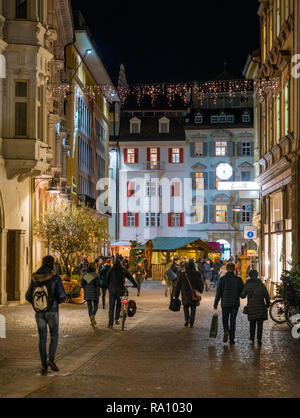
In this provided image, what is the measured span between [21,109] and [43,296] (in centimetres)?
1549

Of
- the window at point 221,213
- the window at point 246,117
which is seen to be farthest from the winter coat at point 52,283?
the window at point 246,117

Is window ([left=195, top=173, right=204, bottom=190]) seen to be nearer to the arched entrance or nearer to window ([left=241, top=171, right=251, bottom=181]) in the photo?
window ([left=241, top=171, right=251, bottom=181])

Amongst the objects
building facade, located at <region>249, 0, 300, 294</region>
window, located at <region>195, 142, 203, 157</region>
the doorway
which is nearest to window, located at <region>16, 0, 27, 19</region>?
the doorway

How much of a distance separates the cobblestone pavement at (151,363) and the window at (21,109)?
8.23m

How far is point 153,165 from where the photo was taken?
75188 mm

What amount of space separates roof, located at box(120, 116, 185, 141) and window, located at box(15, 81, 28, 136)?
49.7 m

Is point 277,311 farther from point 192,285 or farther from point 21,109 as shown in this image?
point 21,109

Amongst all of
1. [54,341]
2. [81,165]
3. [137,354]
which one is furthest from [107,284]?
[81,165]

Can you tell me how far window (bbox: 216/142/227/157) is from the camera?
245 feet

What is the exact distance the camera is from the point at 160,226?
74812 millimetres

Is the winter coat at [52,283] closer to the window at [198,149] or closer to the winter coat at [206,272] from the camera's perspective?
the winter coat at [206,272]

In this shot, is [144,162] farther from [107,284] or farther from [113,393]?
[113,393]

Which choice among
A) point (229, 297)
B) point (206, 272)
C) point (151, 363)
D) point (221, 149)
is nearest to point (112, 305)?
point (229, 297)

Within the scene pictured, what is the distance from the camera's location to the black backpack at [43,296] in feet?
37.1
